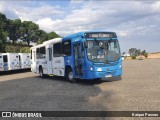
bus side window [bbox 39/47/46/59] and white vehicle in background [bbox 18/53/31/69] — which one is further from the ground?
bus side window [bbox 39/47/46/59]

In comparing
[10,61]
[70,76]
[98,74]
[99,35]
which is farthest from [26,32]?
[98,74]

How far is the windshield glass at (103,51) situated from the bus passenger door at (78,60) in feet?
2.34

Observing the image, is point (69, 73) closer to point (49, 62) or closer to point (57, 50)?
point (57, 50)

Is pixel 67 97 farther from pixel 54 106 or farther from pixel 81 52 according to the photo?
pixel 81 52

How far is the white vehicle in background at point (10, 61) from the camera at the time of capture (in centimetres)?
3456

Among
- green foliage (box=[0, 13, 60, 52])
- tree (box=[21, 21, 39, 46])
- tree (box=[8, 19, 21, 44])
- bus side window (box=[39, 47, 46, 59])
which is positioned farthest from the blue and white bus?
tree (box=[21, 21, 39, 46])

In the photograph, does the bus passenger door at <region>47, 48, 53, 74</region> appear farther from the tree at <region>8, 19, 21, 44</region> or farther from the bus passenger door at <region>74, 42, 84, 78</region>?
the tree at <region>8, 19, 21, 44</region>

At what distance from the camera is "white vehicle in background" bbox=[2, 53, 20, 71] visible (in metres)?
34.6

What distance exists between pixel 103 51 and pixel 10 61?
2014 centimetres

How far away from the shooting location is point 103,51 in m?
17.1

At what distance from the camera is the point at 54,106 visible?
11.0 meters

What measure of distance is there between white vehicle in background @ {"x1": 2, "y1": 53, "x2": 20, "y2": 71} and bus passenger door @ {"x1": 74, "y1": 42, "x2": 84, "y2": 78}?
18078 mm

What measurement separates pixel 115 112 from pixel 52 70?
530 inches

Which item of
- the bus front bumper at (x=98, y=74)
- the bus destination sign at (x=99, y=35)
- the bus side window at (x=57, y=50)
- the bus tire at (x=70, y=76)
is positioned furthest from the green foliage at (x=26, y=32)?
the bus front bumper at (x=98, y=74)
